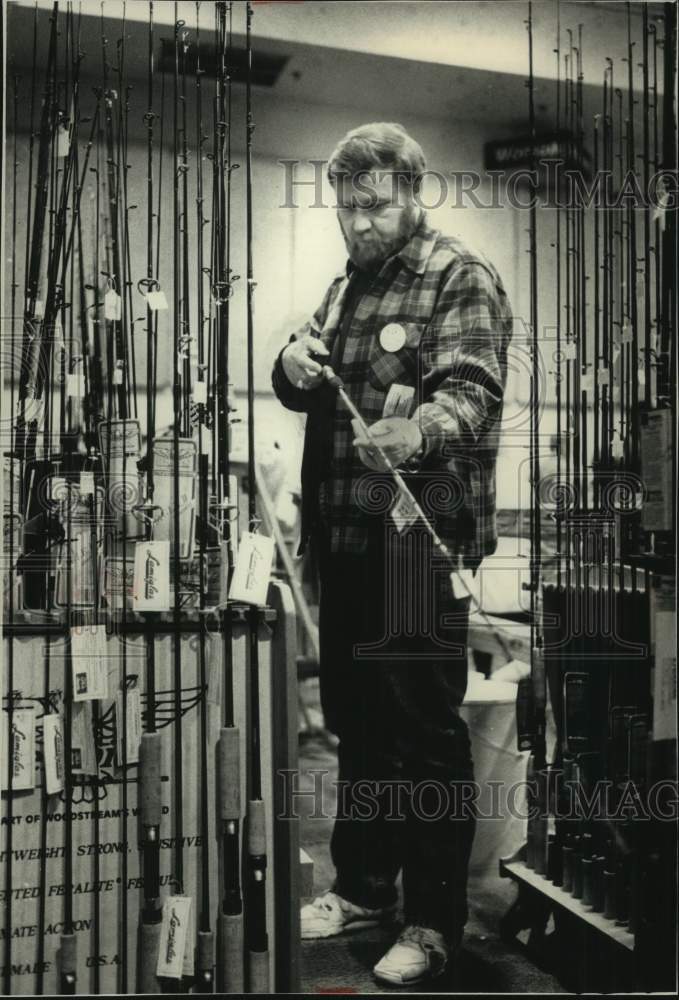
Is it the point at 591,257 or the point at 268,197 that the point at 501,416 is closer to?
the point at 591,257

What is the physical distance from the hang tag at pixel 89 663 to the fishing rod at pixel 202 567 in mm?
187

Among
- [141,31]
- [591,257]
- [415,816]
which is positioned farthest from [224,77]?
[415,816]

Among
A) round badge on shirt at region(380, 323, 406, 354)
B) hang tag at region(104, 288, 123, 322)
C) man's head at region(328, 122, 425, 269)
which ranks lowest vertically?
round badge on shirt at region(380, 323, 406, 354)

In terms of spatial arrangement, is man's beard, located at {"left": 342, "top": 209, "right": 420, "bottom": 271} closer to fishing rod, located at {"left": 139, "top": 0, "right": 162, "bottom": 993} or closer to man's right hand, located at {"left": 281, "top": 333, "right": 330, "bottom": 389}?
man's right hand, located at {"left": 281, "top": 333, "right": 330, "bottom": 389}

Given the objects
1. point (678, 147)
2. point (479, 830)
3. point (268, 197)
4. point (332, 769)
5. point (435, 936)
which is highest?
point (678, 147)

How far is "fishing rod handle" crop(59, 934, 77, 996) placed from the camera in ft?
5.55

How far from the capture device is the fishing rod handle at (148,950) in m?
1.72

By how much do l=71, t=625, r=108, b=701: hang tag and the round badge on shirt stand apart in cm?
80

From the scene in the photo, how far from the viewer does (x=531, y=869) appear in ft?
6.45

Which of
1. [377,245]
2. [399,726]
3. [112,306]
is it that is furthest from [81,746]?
[377,245]

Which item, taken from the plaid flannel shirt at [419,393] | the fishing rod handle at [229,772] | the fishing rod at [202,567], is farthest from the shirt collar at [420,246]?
the fishing rod handle at [229,772]

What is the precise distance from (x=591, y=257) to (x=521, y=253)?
0.18 metres

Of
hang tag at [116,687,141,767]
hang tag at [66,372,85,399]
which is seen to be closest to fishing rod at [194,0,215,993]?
hang tag at [116,687,141,767]

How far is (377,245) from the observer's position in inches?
74.2
